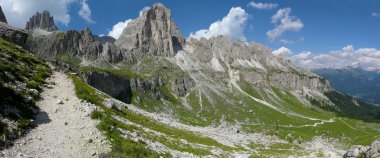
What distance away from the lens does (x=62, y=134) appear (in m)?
34.5

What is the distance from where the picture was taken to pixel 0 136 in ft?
94.7

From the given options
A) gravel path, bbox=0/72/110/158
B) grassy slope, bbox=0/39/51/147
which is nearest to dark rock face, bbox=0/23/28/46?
grassy slope, bbox=0/39/51/147

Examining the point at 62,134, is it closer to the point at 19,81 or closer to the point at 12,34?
the point at 19,81

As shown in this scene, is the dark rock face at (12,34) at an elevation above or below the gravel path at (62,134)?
above

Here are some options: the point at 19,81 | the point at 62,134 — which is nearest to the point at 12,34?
the point at 19,81

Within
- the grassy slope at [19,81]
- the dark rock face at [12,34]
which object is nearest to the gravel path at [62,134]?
the grassy slope at [19,81]

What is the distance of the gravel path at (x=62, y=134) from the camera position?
1192 inches

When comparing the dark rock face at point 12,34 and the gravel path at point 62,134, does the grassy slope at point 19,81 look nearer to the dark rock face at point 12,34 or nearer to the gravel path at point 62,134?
the gravel path at point 62,134

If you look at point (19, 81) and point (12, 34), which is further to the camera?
point (12, 34)

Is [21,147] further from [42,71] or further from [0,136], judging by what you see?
[42,71]

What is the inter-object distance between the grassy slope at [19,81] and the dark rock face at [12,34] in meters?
19.3

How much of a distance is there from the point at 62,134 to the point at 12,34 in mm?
54345

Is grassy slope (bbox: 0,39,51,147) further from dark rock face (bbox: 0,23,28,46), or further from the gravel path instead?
dark rock face (bbox: 0,23,28,46)

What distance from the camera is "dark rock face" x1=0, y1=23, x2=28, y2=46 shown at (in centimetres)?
7699
